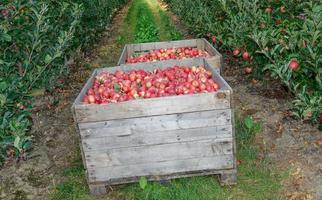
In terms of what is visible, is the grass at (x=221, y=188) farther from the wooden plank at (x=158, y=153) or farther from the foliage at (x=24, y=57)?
the foliage at (x=24, y=57)

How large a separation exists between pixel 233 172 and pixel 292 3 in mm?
3067

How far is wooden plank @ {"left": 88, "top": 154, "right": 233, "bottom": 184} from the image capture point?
12.1 ft

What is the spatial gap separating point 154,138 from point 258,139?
1593 millimetres

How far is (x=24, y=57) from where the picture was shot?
4.98 m

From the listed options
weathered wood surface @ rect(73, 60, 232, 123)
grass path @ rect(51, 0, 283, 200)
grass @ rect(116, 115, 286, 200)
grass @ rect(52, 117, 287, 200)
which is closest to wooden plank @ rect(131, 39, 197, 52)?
grass path @ rect(51, 0, 283, 200)

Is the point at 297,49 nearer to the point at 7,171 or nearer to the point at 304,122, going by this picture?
the point at 304,122

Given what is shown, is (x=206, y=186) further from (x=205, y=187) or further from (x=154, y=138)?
(x=154, y=138)

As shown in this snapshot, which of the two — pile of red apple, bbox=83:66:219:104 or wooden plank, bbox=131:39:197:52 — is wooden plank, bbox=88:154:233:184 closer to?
pile of red apple, bbox=83:66:219:104

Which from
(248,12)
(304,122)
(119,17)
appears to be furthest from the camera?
(119,17)

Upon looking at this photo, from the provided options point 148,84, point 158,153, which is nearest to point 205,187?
point 158,153

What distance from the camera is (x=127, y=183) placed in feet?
13.1

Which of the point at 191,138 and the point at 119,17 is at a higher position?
the point at 191,138

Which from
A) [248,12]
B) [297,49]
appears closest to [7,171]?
[297,49]

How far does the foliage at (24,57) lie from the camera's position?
117 inches
